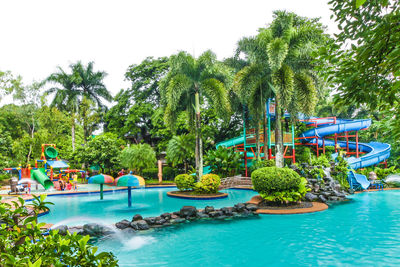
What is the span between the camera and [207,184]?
15969mm

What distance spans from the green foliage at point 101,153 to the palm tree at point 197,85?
10912mm

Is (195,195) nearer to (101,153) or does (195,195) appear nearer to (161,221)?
(161,221)

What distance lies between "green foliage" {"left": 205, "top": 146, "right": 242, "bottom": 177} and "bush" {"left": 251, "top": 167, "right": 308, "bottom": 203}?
9178 millimetres

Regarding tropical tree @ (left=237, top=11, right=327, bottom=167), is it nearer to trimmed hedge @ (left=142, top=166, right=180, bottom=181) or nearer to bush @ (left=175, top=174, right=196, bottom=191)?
bush @ (left=175, top=174, right=196, bottom=191)

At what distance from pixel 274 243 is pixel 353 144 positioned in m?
24.9

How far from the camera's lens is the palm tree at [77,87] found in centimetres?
3572

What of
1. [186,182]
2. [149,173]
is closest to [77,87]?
[149,173]

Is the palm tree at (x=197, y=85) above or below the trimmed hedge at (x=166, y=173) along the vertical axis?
above

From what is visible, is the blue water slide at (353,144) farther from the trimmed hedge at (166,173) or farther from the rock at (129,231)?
the rock at (129,231)

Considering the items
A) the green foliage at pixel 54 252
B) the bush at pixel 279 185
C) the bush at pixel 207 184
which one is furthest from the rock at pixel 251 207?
the green foliage at pixel 54 252

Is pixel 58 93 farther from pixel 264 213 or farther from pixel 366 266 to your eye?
pixel 366 266

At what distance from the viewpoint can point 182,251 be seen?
679 cm

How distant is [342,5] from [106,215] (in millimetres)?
11240

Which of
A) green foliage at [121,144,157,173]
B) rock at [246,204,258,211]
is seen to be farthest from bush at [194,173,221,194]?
green foliage at [121,144,157,173]
